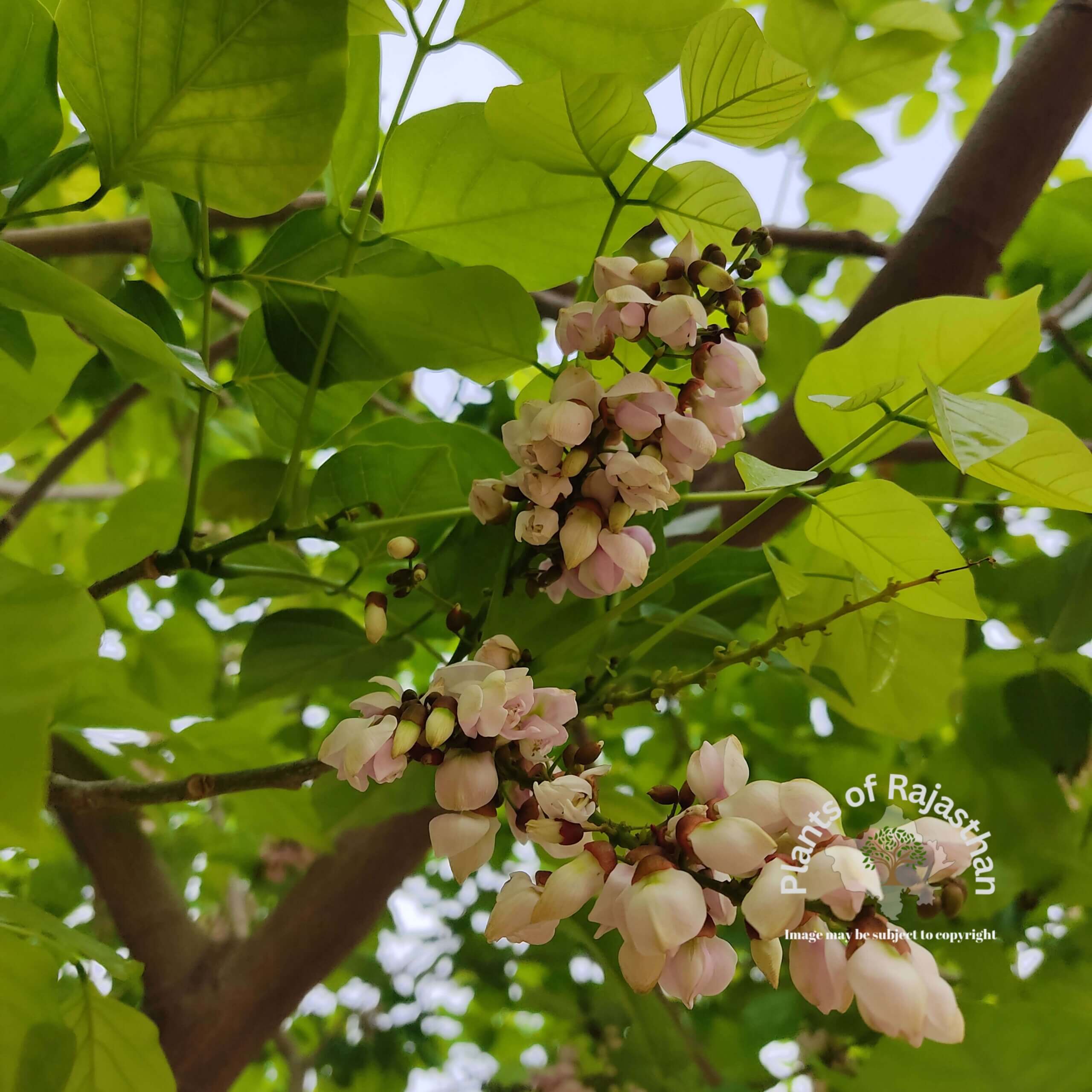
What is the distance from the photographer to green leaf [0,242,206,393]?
0.67 feet

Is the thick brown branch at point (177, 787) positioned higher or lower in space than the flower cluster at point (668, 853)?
lower

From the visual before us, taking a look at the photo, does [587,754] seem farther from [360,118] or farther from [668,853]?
[360,118]

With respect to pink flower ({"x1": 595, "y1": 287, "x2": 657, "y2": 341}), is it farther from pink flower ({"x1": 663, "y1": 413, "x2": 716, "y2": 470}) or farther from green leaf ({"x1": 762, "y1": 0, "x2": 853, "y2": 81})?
green leaf ({"x1": 762, "y1": 0, "x2": 853, "y2": 81})

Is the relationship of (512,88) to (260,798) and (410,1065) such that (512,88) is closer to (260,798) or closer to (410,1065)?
(260,798)

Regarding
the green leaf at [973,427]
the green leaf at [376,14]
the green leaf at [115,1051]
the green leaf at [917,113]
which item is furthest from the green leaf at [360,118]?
the green leaf at [917,113]

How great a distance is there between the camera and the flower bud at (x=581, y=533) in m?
0.23

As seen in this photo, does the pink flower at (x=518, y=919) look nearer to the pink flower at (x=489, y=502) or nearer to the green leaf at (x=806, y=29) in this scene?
the pink flower at (x=489, y=502)

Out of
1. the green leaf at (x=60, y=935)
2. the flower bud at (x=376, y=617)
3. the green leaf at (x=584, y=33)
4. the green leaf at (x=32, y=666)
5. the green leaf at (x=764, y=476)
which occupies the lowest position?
the green leaf at (x=60, y=935)

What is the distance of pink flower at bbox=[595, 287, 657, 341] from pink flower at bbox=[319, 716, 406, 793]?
0.40 feet

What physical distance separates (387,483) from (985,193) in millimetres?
363

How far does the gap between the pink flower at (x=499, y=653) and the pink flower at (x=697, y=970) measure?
0.27ft

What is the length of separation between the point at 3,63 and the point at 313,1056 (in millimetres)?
1192

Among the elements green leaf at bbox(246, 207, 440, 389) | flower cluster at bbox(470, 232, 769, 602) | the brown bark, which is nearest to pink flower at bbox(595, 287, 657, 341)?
flower cluster at bbox(470, 232, 769, 602)

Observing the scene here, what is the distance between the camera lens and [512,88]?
250 millimetres
